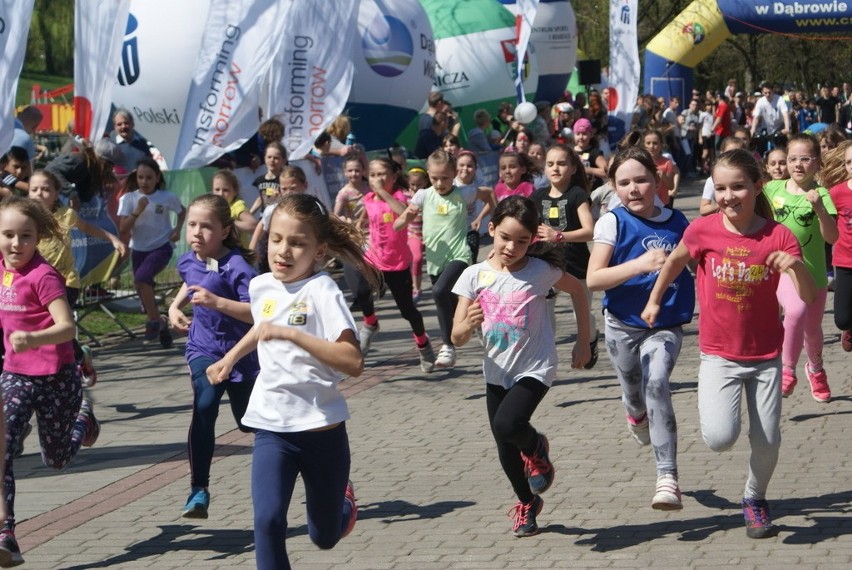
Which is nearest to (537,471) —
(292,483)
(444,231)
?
(292,483)

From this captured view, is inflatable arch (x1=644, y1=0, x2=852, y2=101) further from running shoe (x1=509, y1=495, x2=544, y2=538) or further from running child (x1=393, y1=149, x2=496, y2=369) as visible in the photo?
running shoe (x1=509, y1=495, x2=544, y2=538)


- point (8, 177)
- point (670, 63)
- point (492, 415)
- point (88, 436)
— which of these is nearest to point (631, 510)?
point (492, 415)

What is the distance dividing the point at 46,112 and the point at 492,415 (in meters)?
30.5

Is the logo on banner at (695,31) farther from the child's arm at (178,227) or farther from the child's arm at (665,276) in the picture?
the child's arm at (665,276)

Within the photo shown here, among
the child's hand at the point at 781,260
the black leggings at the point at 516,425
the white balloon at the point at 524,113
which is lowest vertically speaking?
the black leggings at the point at 516,425

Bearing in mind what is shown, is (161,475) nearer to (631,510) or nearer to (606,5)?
(631,510)

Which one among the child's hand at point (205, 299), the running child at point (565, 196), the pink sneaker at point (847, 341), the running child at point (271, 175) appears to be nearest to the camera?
the child's hand at point (205, 299)

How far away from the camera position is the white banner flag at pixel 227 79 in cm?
1359

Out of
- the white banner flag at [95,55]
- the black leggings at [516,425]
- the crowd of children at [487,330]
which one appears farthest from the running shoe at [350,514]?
the white banner flag at [95,55]

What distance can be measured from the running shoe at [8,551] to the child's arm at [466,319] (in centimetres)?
209

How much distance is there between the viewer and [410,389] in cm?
1045

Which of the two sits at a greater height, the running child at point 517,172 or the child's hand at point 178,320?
the running child at point 517,172

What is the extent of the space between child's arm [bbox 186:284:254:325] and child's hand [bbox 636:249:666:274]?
1.70 meters

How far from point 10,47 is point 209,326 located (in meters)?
4.21
